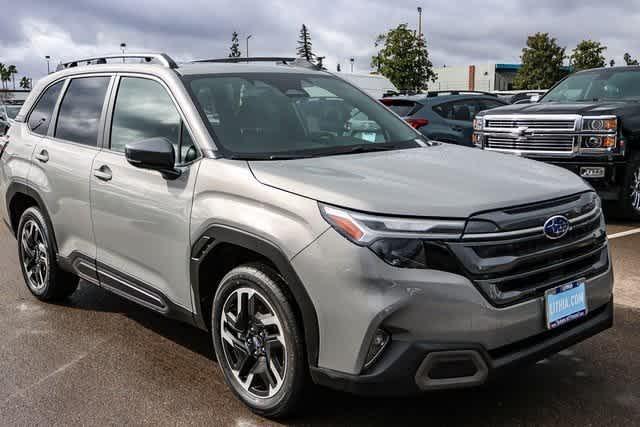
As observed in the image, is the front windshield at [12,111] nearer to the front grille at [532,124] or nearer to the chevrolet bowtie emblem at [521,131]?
the front grille at [532,124]

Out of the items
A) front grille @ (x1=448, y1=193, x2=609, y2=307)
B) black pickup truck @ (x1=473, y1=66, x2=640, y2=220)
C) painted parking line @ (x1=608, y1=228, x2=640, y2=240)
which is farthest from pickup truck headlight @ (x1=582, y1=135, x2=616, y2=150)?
front grille @ (x1=448, y1=193, x2=609, y2=307)

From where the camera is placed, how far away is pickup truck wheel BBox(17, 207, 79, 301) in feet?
16.8

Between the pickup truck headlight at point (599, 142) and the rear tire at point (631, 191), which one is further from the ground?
the pickup truck headlight at point (599, 142)

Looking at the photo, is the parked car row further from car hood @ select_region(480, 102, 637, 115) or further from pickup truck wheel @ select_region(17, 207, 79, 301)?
pickup truck wheel @ select_region(17, 207, 79, 301)

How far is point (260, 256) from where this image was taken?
10.9 ft

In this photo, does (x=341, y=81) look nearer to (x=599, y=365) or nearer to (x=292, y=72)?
(x=292, y=72)

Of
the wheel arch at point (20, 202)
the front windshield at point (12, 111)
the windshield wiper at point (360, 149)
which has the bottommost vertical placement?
the wheel arch at point (20, 202)

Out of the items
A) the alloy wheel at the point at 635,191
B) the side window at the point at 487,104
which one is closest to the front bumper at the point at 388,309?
the alloy wheel at the point at 635,191

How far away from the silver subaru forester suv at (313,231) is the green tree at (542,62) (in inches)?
2063

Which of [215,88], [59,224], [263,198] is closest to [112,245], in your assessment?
[59,224]

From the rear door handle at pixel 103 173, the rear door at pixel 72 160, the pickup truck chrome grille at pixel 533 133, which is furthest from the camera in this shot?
the pickup truck chrome grille at pixel 533 133

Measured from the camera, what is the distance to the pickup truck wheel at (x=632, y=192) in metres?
8.06

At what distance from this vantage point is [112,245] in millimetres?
4277

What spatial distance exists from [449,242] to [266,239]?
82 cm
